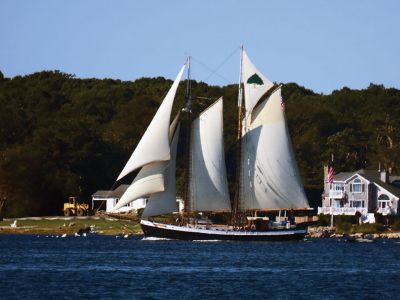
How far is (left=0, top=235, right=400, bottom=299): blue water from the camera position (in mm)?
58000

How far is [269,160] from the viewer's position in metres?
98.7

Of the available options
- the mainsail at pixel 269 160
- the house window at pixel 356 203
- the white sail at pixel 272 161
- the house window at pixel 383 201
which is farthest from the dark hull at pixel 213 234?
the house window at pixel 356 203

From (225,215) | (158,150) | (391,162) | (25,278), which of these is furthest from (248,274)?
(391,162)

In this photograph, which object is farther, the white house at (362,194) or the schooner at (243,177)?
the white house at (362,194)

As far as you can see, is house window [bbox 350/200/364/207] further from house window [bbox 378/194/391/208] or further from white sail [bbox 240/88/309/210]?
white sail [bbox 240/88/309/210]

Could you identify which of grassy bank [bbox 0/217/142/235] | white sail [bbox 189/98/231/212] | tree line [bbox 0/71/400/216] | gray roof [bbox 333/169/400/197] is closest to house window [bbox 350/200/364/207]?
gray roof [bbox 333/169/400/197]

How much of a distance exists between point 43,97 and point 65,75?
117 feet

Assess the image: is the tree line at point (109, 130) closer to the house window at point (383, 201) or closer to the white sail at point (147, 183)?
the house window at point (383, 201)

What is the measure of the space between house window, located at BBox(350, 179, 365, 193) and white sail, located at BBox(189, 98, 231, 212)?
30564 mm

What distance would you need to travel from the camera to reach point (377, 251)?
297 feet

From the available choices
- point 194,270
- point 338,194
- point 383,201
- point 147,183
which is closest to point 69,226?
point 147,183

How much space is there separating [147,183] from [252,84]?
486 inches

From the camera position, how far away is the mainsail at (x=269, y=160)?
9844cm

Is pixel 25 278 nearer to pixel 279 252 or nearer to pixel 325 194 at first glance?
pixel 279 252
